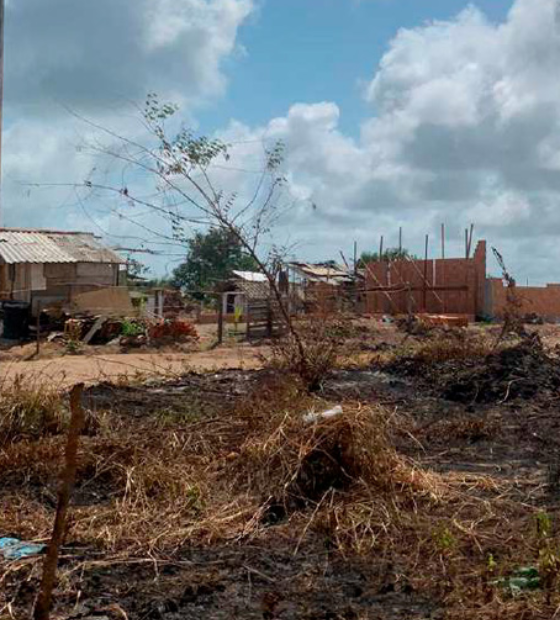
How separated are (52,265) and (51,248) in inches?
37.0

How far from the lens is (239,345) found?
23.5 m

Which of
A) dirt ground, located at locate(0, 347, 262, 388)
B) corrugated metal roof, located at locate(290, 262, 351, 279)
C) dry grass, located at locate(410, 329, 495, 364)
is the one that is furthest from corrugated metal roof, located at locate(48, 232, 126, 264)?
dry grass, located at locate(410, 329, 495, 364)

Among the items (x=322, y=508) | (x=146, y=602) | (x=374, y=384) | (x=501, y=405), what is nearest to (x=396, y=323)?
(x=374, y=384)

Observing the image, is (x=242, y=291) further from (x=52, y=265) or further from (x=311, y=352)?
(x=311, y=352)

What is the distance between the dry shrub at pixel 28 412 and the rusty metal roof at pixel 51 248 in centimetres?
2021

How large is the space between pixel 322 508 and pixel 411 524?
2.20 feet

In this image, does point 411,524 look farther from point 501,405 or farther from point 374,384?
point 374,384

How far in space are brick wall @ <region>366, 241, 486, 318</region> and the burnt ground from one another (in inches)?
872

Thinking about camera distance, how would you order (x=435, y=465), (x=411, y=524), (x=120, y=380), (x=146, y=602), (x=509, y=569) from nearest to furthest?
1. (x=146, y=602)
2. (x=509, y=569)
3. (x=411, y=524)
4. (x=435, y=465)
5. (x=120, y=380)

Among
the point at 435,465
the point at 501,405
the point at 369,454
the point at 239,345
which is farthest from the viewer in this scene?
the point at 239,345

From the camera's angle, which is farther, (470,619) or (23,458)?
(23,458)

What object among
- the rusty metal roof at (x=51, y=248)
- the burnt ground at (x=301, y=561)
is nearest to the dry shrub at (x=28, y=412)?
the burnt ground at (x=301, y=561)

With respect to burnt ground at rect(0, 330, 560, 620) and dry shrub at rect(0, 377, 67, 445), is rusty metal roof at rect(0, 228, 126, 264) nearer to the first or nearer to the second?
burnt ground at rect(0, 330, 560, 620)

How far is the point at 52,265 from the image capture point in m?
29.2
